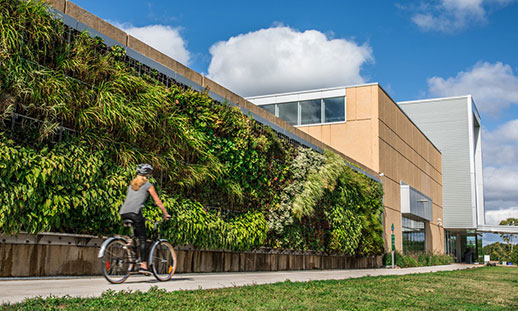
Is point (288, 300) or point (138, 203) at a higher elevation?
point (138, 203)

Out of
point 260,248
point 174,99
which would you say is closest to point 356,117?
point 260,248

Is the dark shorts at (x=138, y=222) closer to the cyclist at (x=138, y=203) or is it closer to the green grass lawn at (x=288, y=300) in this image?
the cyclist at (x=138, y=203)

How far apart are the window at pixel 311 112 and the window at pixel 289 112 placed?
0.53m

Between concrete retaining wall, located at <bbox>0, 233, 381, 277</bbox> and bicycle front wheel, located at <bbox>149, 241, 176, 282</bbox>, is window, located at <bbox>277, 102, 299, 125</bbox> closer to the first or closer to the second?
concrete retaining wall, located at <bbox>0, 233, 381, 277</bbox>

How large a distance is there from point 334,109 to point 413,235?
12031 mm

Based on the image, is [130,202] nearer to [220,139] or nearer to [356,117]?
[220,139]

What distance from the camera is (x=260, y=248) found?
1352 cm

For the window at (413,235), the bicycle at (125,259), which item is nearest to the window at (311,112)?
the window at (413,235)

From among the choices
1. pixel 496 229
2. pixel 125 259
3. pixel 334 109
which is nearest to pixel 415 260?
pixel 334 109

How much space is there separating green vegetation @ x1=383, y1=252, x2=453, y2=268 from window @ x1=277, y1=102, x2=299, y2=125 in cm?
976

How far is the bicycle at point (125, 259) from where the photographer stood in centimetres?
705

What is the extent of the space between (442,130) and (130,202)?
165 feet

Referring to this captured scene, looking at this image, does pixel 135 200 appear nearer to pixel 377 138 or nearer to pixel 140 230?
pixel 140 230

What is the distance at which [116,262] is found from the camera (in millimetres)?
7215
